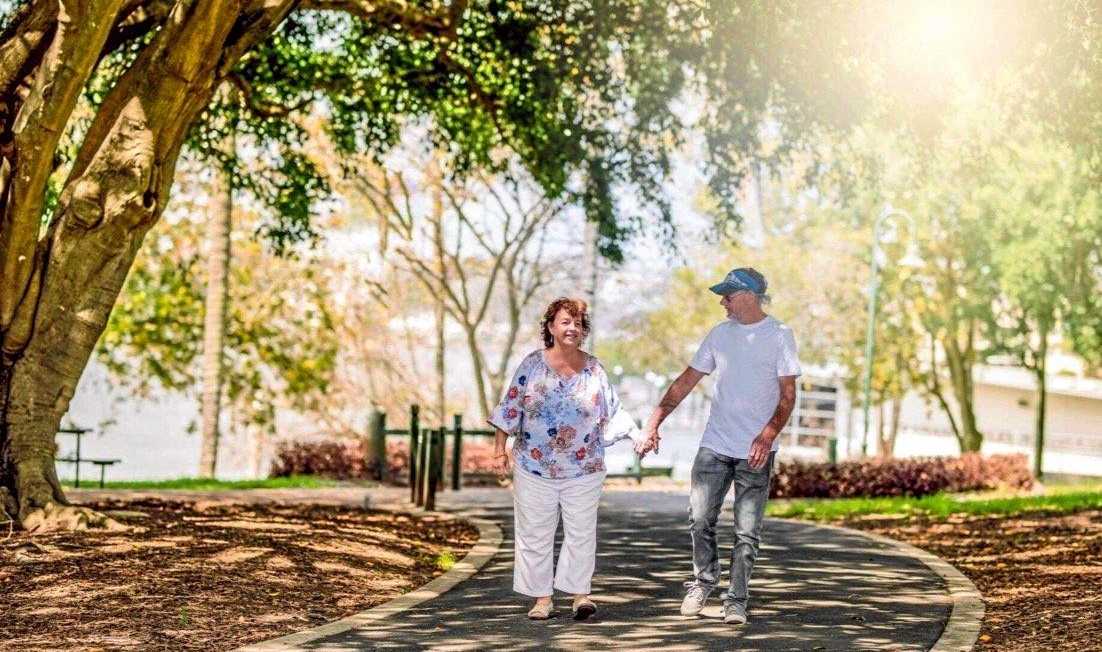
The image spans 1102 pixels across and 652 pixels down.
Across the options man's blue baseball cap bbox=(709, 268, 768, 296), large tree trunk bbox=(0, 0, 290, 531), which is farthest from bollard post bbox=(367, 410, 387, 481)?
man's blue baseball cap bbox=(709, 268, 768, 296)

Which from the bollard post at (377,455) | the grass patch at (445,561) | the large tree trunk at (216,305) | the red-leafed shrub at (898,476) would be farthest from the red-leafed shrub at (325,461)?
the grass patch at (445,561)

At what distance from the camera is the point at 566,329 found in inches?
332

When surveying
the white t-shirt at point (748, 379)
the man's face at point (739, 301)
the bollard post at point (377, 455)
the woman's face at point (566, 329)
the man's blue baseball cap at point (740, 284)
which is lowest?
the bollard post at point (377, 455)

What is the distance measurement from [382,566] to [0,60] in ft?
14.6

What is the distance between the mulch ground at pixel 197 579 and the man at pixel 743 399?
2.12m

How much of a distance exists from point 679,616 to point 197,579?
→ 2749 millimetres

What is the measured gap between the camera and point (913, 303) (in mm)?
44656

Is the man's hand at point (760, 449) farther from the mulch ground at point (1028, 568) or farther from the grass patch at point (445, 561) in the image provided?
the grass patch at point (445, 561)

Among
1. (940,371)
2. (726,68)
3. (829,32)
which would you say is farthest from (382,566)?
(940,371)

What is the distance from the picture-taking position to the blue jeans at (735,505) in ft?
28.1

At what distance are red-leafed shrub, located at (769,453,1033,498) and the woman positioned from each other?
50.9 ft

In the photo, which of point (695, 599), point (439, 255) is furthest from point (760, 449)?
point (439, 255)

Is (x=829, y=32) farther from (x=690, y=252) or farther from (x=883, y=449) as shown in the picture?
(x=883, y=449)

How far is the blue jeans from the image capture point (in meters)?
8.56
